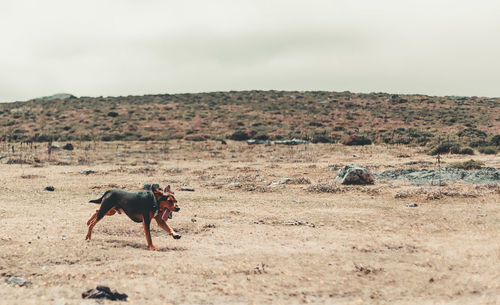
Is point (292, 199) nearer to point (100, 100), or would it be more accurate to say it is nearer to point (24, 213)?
point (24, 213)

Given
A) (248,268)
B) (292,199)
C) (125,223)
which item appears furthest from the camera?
(292,199)

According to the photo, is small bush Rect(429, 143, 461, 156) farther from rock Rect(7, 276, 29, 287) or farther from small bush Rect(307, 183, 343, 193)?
rock Rect(7, 276, 29, 287)

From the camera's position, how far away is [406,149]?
3372 centimetres

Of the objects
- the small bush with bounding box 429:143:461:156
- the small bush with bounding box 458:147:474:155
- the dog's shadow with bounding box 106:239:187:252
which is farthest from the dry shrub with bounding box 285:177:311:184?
the small bush with bounding box 458:147:474:155

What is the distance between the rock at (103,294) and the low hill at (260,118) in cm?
3491

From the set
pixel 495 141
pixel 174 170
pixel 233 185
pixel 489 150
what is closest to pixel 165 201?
pixel 233 185

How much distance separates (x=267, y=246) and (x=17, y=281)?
5.04 meters

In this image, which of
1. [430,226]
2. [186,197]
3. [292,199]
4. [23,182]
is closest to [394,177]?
[292,199]

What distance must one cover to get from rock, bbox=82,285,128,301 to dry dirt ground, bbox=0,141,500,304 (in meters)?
0.17

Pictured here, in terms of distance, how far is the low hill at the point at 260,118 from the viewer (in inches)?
1769

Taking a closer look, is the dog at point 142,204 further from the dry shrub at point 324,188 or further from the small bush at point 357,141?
the small bush at point 357,141

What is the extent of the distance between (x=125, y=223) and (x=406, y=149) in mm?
28090

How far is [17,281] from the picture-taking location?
265 inches

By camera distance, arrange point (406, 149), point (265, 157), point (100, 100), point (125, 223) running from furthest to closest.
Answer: point (100, 100) → point (406, 149) → point (265, 157) → point (125, 223)
